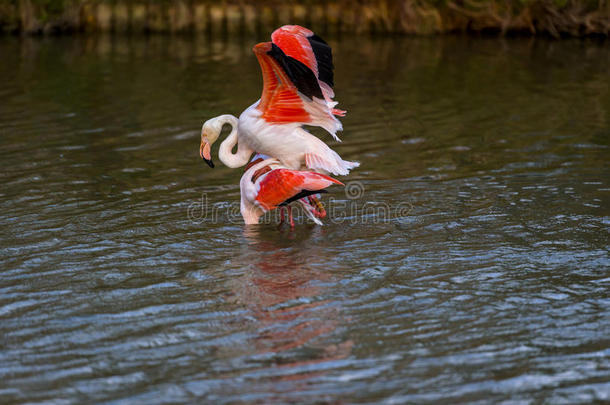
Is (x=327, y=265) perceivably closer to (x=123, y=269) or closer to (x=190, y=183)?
(x=123, y=269)

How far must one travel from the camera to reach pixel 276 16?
19.4 m

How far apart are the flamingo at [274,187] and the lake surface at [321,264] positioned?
0.21 m

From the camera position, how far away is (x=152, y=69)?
1466 centimetres

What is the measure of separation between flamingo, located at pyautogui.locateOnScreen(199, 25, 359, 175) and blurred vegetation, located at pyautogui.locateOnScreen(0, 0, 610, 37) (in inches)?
522

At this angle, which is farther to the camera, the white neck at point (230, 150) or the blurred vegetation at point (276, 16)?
the blurred vegetation at point (276, 16)

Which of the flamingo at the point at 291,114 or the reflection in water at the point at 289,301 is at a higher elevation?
the flamingo at the point at 291,114

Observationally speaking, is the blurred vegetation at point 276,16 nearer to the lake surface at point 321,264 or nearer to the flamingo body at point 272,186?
the lake surface at point 321,264

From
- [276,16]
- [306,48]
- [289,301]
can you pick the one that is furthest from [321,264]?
[276,16]

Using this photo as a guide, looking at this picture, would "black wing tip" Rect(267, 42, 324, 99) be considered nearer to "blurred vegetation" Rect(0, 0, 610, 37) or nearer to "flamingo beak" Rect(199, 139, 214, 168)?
"flamingo beak" Rect(199, 139, 214, 168)

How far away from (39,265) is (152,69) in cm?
971

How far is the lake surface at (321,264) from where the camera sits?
12.9ft

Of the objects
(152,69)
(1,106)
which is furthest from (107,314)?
(152,69)

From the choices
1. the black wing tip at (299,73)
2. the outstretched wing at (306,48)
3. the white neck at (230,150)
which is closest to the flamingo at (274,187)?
the white neck at (230,150)

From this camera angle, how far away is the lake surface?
3.92m
